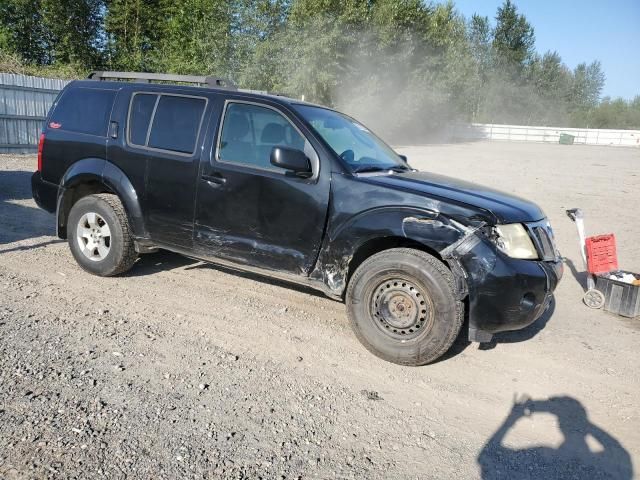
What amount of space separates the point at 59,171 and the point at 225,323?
104 inches

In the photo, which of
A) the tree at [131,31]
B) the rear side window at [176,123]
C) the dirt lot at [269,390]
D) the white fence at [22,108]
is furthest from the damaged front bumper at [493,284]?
the tree at [131,31]

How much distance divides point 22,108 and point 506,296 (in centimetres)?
1671

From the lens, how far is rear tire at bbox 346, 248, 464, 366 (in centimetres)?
388

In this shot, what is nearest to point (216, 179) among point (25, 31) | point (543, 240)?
point (543, 240)

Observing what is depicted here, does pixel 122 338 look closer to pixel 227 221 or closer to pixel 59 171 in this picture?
pixel 227 221

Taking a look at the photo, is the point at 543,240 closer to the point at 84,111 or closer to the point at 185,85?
the point at 185,85

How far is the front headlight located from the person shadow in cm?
113

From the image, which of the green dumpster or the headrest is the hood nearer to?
the headrest

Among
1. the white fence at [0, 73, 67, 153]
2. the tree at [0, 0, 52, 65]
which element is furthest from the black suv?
the tree at [0, 0, 52, 65]

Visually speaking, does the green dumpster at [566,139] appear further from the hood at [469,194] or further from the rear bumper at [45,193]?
the rear bumper at [45,193]

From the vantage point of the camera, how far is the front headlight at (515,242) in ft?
12.7

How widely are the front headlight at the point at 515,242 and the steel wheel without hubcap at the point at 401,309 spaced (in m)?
0.68

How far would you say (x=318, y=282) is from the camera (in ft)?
14.5

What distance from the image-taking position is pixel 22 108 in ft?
52.8
